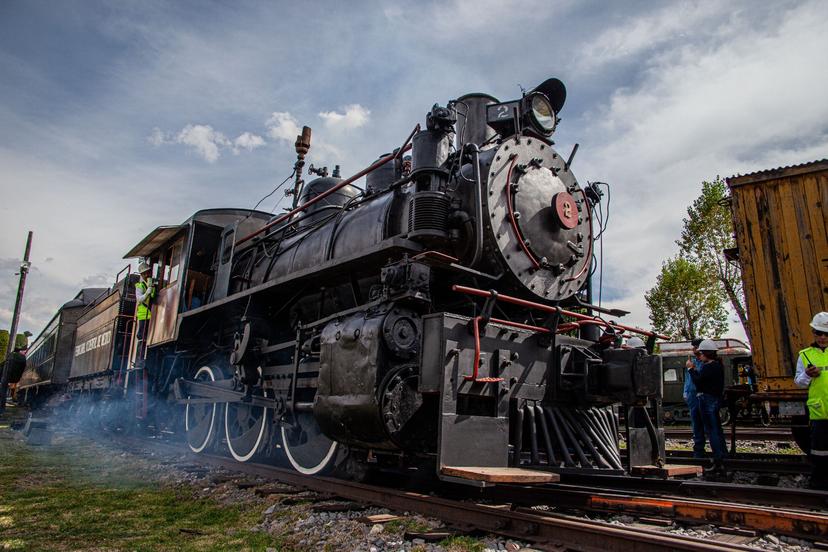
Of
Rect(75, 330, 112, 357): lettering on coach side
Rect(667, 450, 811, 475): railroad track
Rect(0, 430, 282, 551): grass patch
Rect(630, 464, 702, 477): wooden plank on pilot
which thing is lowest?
Rect(0, 430, 282, 551): grass patch

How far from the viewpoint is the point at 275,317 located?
22.3ft

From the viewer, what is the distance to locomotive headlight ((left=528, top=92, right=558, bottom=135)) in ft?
17.6

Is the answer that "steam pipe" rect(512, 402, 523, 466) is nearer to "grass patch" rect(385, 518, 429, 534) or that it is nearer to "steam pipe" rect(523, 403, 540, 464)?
"steam pipe" rect(523, 403, 540, 464)

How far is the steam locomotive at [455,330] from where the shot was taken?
396 cm

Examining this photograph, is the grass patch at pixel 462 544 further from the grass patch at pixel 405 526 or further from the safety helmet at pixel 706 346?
the safety helmet at pixel 706 346

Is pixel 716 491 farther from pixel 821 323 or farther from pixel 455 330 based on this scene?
pixel 455 330

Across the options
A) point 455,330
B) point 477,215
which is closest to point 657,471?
point 455,330

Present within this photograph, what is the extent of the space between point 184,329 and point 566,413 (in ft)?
17.6

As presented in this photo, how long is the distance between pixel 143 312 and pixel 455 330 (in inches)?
277

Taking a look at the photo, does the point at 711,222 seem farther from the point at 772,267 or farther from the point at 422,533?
the point at 422,533

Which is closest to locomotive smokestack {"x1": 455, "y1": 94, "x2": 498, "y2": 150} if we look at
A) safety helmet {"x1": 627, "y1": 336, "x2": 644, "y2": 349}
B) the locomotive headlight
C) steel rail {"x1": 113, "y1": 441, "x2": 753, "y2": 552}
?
the locomotive headlight

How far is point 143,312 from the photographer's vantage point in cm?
919

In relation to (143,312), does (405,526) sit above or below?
below

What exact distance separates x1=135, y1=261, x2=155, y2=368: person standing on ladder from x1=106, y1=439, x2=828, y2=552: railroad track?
16.0 ft
